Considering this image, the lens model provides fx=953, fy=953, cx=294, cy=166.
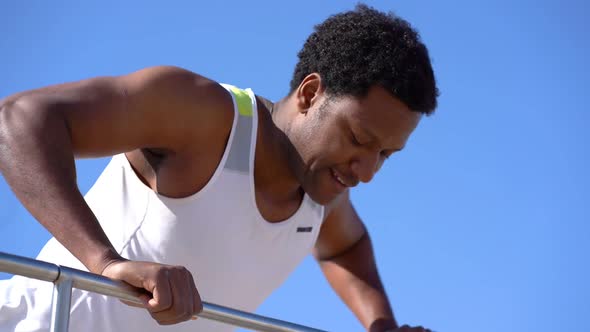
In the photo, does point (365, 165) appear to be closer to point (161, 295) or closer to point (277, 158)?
point (277, 158)

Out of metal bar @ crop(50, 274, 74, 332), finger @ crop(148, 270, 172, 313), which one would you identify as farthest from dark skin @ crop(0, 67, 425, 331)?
metal bar @ crop(50, 274, 74, 332)

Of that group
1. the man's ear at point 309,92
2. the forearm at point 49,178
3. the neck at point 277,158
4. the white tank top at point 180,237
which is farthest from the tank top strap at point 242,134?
the forearm at point 49,178

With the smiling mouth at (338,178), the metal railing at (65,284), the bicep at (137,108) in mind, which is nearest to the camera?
the metal railing at (65,284)

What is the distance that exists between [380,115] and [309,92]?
0.29 m

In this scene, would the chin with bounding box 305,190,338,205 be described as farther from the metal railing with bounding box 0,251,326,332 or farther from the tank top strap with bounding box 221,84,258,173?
the metal railing with bounding box 0,251,326,332

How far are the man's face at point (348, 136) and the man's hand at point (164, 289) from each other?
972 millimetres

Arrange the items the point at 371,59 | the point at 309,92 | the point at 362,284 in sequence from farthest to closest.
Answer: the point at 362,284 → the point at 309,92 → the point at 371,59

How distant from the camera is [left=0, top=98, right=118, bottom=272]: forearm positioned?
1.97 metres

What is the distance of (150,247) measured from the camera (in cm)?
260

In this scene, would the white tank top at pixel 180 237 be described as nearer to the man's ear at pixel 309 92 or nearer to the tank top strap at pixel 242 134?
the tank top strap at pixel 242 134

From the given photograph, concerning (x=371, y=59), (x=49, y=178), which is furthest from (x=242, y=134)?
(x=49, y=178)

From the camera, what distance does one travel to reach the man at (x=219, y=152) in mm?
2221

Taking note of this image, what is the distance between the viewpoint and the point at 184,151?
251cm

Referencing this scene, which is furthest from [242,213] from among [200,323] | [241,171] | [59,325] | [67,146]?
[59,325]
